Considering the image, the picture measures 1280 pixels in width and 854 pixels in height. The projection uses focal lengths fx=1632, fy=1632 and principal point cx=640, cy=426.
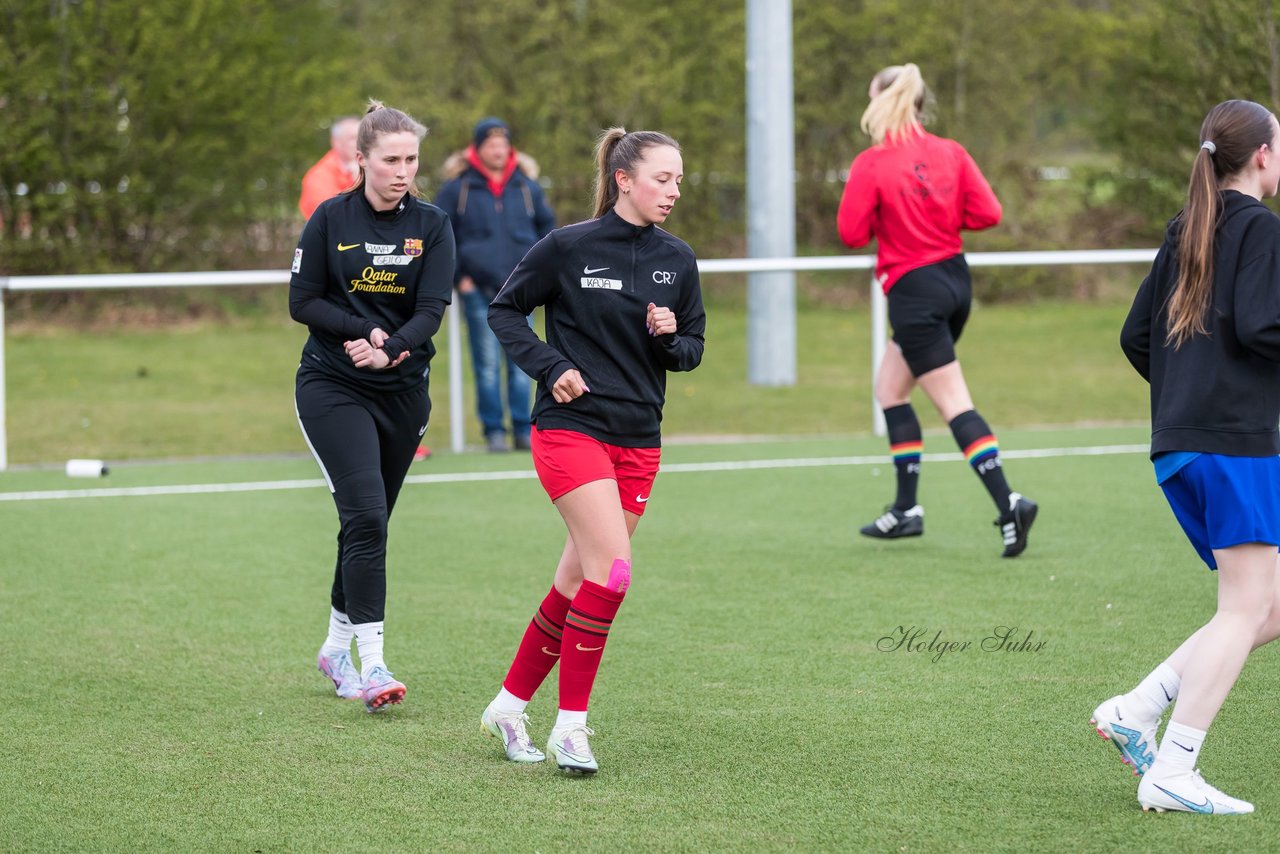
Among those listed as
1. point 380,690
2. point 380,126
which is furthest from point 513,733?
point 380,126

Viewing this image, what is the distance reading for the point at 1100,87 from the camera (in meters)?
19.8

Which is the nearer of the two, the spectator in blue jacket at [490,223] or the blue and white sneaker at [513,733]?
the blue and white sneaker at [513,733]

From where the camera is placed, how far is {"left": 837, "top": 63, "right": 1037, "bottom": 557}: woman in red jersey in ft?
24.4

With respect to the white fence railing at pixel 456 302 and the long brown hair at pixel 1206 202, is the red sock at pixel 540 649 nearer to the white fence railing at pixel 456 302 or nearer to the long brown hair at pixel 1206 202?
the long brown hair at pixel 1206 202

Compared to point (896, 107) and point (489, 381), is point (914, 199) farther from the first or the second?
point (489, 381)

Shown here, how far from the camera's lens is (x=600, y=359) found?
441cm

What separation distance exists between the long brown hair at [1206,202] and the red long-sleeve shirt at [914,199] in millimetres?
3530

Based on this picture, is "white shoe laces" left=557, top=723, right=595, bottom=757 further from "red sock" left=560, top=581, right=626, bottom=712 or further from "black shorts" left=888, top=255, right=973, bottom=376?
"black shorts" left=888, top=255, right=973, bottom=376

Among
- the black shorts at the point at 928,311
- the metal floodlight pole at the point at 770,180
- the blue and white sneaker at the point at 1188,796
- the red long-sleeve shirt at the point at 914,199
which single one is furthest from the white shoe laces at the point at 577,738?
the metal floodlight pole at the point at 770,180

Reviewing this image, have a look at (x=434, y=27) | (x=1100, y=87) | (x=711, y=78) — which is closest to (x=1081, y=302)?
(x=1100, y=87)

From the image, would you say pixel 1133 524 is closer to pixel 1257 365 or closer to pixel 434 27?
pixel 1257 365

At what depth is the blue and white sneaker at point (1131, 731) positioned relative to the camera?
407 cm

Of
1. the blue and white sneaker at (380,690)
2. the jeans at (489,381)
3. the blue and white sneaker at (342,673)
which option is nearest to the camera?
the blue and white sneaker at (380,690)

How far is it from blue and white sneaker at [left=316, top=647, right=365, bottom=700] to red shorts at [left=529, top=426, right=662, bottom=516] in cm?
123
